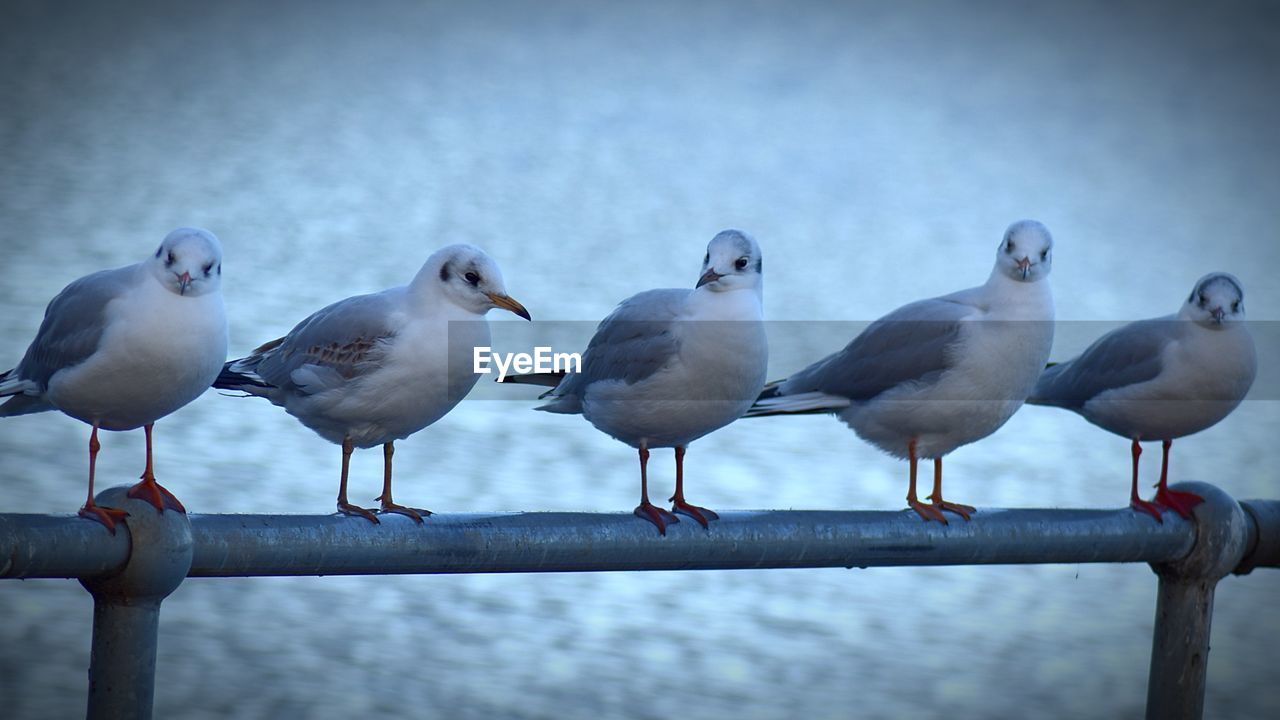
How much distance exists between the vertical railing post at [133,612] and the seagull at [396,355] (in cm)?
99

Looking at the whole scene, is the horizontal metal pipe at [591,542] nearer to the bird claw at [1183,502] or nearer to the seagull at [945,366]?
the bird claw at [1183,502]

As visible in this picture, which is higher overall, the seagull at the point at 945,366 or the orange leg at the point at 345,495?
the seagull at the point at 945,366

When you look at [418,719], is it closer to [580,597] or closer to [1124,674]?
[580,597]

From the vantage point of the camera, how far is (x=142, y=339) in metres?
2.55

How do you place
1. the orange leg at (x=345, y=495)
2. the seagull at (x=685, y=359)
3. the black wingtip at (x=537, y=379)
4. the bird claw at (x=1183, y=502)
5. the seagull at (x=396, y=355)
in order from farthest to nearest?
1. the black wingtip at (x=537, y=379)
2. the seagull at (x=685, y=359)
3. the seagull at (x=396, y=355)
4. the orange leg at (x=345, y=495)
5. the bird claw at (x=1183, y=502)

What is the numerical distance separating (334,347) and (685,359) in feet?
2.10

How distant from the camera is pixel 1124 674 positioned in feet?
16.3

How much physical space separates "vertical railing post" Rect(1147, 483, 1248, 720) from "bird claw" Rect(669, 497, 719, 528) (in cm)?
69

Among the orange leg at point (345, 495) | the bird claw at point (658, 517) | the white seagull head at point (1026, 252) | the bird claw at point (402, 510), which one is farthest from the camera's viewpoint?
the white seagull head at point (1026, 252)

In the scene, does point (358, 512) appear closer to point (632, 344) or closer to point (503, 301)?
point (503, 301)

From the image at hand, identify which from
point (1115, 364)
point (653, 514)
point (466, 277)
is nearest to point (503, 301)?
point (466, 277)

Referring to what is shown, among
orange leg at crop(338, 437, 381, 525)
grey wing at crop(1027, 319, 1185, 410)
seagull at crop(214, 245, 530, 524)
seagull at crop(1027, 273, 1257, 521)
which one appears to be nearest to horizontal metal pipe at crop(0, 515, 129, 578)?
orange leg at crop(338, 437, 381, 525)

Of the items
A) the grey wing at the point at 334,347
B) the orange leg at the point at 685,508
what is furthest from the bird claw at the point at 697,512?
the grey wing at the point at 334,347

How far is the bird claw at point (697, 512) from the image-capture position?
2.21m
